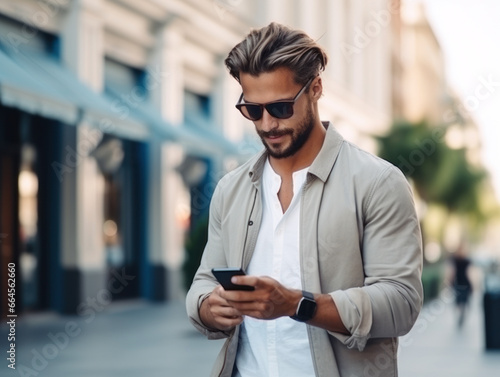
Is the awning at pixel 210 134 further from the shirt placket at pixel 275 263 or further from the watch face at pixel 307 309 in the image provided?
the watch face at pixel 307 309

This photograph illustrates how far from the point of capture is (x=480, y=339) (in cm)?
1491

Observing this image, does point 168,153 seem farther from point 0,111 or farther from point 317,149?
point 317,149

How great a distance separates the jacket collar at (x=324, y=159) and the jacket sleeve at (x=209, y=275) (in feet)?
0.49

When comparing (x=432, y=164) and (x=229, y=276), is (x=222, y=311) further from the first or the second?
(x=432, y=164)

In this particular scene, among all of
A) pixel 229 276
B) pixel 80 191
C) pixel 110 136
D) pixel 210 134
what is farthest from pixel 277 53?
pixel 210 134

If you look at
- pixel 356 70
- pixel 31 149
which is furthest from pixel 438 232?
pixel 31 149

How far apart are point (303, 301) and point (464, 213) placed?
107 feet

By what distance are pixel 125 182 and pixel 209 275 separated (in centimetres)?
1700

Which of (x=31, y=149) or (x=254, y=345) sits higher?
(x=31, y=149)

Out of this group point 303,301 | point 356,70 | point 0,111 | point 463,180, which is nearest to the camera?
point 303,301

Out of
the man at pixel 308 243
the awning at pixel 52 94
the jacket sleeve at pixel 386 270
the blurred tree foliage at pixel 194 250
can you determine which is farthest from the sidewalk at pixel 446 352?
the jacket sleeve at pixel 386 270

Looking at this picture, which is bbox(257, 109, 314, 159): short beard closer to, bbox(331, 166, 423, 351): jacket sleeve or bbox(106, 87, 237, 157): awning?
bbox(331, 166, 423, 351): jacket sleeve

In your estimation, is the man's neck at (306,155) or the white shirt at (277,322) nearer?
the white shirt at (277,322)

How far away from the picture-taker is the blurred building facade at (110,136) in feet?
47.6
